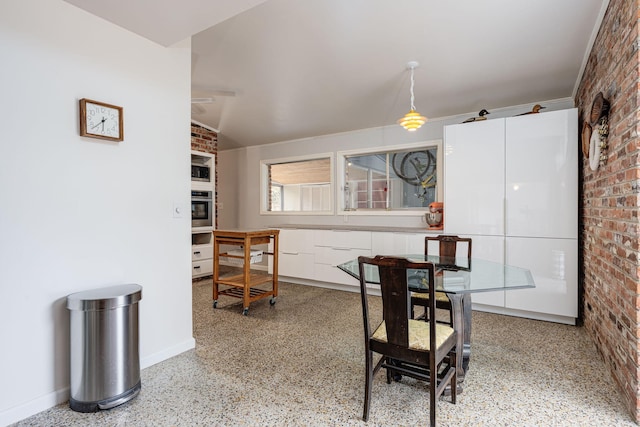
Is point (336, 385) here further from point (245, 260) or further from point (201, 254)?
point (201, 254)

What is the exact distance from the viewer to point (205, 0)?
1902mm

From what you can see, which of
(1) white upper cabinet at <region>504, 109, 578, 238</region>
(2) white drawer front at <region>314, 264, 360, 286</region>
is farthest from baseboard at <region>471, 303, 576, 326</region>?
(2) white drawer front at <region>314, 264, 360, 286</region>

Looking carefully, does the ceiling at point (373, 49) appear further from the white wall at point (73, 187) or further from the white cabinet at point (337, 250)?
the white cabinet at point (337, 250)

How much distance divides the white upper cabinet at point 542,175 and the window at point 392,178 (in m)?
1.06

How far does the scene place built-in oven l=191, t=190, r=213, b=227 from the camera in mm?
5277

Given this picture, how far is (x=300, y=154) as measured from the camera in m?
5.66

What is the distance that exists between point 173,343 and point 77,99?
71.8 inches

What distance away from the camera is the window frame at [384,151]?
4375 millimetres

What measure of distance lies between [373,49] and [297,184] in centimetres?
448

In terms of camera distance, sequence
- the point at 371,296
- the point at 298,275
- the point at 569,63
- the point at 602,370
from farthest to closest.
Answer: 1. the point at 298,275
2. the point at 371,296
3. the point at 569,63
4. the point at 602,370

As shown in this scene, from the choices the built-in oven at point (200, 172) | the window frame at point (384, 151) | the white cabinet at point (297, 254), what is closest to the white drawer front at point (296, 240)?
the white cabinet at point (297, 254)

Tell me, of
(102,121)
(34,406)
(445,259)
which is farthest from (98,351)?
(445,259)

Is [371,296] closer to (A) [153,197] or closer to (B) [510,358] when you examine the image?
(B) [510,358]

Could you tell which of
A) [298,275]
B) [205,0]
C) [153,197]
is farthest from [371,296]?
[205,0]
